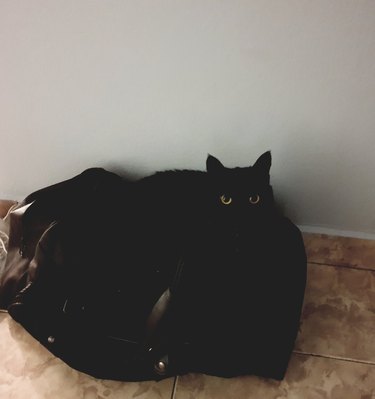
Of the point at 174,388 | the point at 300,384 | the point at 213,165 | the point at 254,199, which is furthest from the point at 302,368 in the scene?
the point at 213,165

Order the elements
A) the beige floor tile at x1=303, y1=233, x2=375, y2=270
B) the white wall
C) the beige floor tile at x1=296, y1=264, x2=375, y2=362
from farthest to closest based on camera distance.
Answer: the beige floor tile at x1=303, y1=233, x2=375, y2=270 < the beige floor tile at x1=296, y1=264, x2=375, y2=362 < the white wall

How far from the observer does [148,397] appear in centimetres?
82

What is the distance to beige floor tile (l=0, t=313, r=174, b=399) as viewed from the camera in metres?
0.83

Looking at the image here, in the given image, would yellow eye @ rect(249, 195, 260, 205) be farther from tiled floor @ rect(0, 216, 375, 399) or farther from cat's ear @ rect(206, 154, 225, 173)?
tiled floor @ rect(0, 216, 375, 399)

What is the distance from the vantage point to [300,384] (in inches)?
32.2

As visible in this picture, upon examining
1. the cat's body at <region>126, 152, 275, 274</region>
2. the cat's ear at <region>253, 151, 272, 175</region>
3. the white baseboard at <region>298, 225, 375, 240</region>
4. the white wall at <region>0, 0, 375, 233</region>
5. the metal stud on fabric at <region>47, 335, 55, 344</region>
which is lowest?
the white baseboard at <region>298, 225, 375, 240</region>

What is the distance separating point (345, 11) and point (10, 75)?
2.63ft

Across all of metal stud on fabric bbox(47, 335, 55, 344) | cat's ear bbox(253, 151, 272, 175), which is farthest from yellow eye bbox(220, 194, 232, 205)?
metal stud on fabric bbox(47, 335, 55, 344)

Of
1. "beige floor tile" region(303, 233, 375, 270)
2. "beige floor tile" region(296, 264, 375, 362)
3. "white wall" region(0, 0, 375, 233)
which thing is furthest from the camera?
"beige floor tile" region(303, 233, 375, 270)

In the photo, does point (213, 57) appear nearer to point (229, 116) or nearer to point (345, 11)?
point (229, 116)

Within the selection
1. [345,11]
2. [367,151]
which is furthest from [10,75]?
[367,151]

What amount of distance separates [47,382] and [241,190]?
2.18 feet

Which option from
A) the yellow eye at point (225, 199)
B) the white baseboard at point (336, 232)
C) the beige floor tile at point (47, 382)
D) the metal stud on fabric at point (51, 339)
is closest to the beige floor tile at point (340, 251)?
the white baseboard at point (336, 232)

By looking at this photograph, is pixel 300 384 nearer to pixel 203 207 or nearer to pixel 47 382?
pixel 203 207
